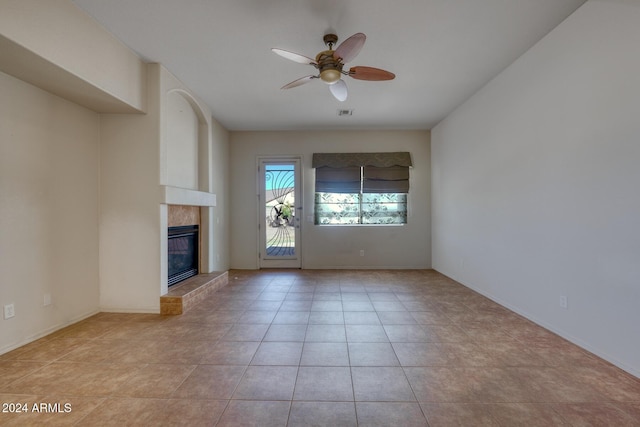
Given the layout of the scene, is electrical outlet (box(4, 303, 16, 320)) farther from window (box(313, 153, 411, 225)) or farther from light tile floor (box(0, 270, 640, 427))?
window (box(313, 153, 411, 225))

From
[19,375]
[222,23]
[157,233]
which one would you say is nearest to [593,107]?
[222,23]

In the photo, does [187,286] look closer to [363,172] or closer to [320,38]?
[320,38]

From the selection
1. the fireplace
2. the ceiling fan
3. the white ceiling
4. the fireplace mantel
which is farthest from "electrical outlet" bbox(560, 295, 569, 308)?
the fireplace

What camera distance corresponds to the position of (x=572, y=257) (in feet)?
8.17

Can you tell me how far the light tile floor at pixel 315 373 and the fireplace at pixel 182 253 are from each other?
2.47 ft

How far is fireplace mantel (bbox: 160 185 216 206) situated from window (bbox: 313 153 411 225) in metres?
2.20

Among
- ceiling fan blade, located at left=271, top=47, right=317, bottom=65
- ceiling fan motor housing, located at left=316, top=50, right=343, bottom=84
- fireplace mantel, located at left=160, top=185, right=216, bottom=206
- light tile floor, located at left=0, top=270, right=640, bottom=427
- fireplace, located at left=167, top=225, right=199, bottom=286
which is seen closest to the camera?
light tile floor, located at left=0, top=270, right=640, bottom=427

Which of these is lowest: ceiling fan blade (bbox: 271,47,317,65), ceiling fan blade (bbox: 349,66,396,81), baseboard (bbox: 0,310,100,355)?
baseboard (bbox: 0,310,100,355)

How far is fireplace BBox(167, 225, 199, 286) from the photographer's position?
3.72 metres

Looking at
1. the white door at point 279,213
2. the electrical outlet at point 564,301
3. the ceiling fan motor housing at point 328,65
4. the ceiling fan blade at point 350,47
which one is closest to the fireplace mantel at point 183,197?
the white door at point 279,213

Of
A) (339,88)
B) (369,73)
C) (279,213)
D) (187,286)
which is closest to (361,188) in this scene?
(279,213)

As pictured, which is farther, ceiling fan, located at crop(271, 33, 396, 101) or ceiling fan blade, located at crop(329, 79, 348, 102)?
ceiling fan blade, located at crop(329, 79, 348, 102)

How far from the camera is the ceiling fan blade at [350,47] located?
220cm

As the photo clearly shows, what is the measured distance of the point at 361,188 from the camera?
580 cm
